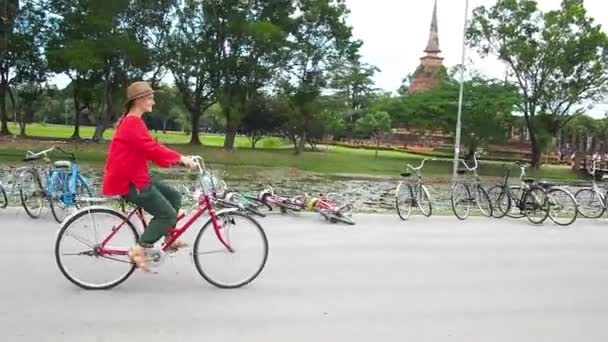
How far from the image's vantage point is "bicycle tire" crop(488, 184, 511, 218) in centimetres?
970

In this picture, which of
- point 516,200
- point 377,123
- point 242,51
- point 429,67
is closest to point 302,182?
point 516,200

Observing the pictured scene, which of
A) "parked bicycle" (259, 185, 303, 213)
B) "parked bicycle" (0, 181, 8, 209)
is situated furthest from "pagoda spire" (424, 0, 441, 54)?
"parked bicycle" (0, 181, 8, 209)

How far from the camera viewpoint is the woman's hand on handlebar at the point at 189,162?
14.1 ft

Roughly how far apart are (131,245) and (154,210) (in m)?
0.36

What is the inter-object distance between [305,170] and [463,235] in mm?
19939

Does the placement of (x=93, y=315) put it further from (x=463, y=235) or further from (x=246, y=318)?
(x=463, y=235)

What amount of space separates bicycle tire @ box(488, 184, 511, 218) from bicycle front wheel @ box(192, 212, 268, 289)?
6141 mm

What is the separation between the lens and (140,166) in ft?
14.1

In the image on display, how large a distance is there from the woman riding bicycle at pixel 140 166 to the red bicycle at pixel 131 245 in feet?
0.39

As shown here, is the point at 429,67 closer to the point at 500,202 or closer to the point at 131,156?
the point at 500,202

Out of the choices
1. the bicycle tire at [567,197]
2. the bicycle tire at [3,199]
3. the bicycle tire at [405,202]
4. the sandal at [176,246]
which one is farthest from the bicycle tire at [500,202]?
the bicycle tire at [3,199]

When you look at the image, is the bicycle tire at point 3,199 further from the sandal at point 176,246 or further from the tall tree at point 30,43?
the tall tree at point 30,43

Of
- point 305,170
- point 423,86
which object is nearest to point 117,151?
point 305,170

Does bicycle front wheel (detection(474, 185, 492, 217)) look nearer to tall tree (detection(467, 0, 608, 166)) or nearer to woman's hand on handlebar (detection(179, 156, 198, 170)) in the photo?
woman's hand on handlebar (detection(179, 156, 198, 170))
